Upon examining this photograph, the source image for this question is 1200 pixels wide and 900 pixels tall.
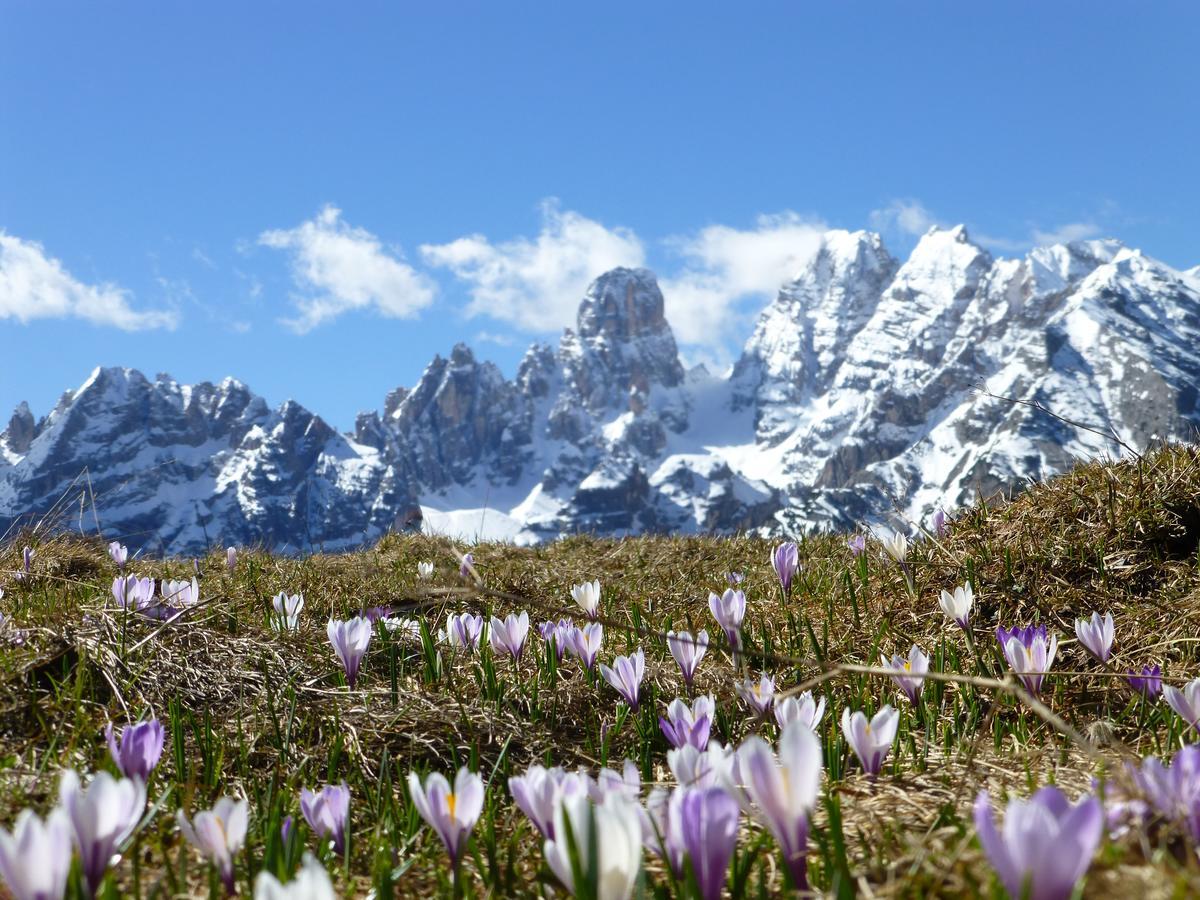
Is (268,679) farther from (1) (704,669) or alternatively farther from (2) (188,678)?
(1) (704,669)

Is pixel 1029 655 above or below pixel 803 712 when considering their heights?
above

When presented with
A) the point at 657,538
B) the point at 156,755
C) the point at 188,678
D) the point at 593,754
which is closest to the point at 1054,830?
the point at 156,755

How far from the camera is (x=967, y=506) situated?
528 cm

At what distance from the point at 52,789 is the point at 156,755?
449 millimetres

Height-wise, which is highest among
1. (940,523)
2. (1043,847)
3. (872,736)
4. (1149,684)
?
(940,523)

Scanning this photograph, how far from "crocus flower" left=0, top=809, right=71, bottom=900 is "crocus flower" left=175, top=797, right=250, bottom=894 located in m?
0.32

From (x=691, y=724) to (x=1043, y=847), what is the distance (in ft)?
4.01

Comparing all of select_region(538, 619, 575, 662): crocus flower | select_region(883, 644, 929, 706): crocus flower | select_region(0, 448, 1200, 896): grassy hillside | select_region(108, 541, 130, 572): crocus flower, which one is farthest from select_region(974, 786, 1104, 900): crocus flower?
select_region(108, 541, 130, 572): crocus flower

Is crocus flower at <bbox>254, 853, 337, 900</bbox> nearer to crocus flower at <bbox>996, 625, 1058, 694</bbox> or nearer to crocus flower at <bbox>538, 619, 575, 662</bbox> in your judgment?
crocus flower at <bbox>996, 625, 1058, 694</bbox>

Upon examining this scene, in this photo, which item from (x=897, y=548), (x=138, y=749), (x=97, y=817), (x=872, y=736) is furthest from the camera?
(x=897, y=548)

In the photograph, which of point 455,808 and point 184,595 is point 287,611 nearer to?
point 184,595

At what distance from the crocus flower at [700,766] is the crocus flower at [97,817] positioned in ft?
2.90

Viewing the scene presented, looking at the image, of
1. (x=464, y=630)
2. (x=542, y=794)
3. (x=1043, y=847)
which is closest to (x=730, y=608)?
(x=464, y=630)

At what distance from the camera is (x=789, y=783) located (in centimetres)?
119
